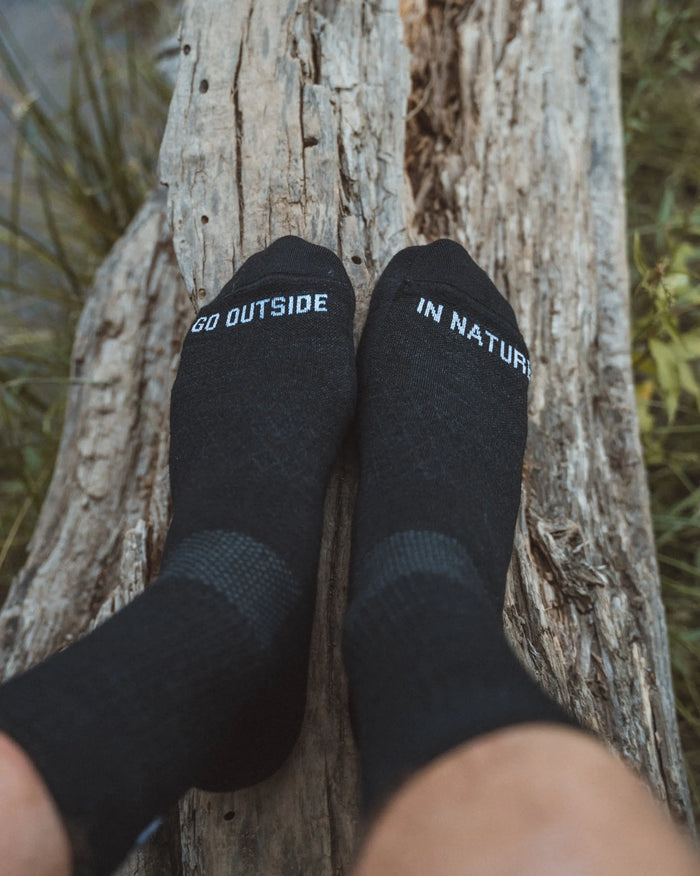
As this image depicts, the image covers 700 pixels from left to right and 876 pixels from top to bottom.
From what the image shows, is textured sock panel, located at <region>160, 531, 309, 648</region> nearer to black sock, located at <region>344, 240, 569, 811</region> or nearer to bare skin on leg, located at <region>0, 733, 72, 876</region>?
black sock, located at <region>344, 240, 569, 811</region>

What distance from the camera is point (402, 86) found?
38.8 inches

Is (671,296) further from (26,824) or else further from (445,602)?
(26,824)

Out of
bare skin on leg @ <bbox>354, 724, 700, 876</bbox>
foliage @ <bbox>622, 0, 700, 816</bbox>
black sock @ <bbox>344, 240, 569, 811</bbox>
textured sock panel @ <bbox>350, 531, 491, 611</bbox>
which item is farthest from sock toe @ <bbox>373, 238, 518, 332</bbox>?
bare skin on leg @ <bbox>354, 724, 700, 876</bbox>

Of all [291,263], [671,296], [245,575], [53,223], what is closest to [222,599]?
[245,575]

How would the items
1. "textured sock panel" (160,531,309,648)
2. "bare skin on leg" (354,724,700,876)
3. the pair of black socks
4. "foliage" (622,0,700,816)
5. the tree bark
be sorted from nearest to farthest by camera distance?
"bare skin on leg" (354,724,700,876)
the pair of black socks
"textured sock panel" (160,531,309,648)
the tree bark
"foliage" (622,0,700,816)

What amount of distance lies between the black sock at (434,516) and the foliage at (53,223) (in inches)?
25.9

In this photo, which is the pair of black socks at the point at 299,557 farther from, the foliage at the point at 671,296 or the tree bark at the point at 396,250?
the foliage at the point at 671,296

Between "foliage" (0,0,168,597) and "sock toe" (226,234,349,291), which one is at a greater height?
"foliage" (0,0,168,597)

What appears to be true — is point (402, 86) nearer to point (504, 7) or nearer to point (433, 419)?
point (504, 7)

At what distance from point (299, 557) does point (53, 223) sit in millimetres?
996

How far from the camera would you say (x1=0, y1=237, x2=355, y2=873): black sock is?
0.54m

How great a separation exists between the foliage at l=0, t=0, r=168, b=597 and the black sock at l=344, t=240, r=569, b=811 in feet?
2.16

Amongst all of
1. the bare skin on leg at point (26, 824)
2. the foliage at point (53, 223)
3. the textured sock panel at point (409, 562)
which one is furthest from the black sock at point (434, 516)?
the foliage at point (53, 223)

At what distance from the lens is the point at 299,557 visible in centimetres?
71
